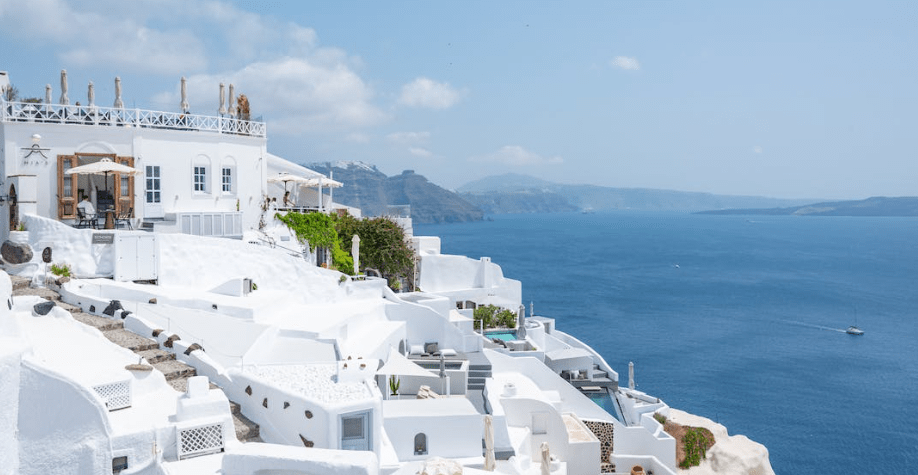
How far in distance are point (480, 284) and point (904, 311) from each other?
63.3 meters

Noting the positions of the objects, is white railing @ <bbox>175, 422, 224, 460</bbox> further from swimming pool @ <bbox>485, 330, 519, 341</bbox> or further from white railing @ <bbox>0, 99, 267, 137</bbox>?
swimming pool @ <bbox>485, 330, 519, 341</bbox>

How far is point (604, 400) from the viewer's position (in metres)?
29.8

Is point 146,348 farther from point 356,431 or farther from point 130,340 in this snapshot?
point 356,431

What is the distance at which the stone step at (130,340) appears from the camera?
638 inches

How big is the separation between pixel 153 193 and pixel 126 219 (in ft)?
5.25

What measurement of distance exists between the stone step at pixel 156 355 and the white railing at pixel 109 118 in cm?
1084

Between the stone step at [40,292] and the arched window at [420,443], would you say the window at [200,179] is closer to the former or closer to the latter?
the stone step at [40,292]

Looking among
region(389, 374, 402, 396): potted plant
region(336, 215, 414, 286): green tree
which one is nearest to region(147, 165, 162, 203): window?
region(336, 215, 414, 286): green tree

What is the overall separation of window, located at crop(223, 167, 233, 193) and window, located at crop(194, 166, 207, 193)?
0.87 metres

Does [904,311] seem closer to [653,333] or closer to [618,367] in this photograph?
[653,333]

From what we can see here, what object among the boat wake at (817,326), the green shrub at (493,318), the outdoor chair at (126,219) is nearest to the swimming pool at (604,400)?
the green shrub at (493,318)

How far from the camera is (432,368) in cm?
2402

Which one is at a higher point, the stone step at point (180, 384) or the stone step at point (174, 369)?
the stone step at point (174, 369)

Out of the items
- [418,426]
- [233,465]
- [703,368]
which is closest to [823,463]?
[703,368]
